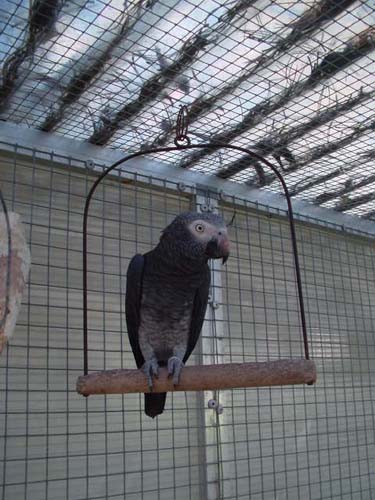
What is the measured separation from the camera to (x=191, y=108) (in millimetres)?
1661

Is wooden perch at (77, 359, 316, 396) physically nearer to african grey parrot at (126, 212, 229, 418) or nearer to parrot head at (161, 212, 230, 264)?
african grey parrot at (126, 212, 229, 418)

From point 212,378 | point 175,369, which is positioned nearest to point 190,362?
point 175,369

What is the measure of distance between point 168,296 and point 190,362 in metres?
0.69

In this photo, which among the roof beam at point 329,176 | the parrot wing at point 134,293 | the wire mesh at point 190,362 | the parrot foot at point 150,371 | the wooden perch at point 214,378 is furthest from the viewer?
the roof beam at point 329,176

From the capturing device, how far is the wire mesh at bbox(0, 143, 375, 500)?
1657 mm

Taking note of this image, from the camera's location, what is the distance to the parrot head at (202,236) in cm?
123

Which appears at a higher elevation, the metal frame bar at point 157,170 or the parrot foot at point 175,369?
the metal frame bar at point 157,170

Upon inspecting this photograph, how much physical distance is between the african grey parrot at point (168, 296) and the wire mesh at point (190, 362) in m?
0.37

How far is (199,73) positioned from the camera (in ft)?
4.96

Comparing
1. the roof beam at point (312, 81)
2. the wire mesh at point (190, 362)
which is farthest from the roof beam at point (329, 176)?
the roof beam at point (312, 81)

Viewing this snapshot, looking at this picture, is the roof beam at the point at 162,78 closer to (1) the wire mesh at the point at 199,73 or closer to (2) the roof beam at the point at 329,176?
(1) the wire mesh at the point at 199,73

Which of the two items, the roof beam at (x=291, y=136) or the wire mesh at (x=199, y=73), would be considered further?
the roof beam at (x=291, y=136)

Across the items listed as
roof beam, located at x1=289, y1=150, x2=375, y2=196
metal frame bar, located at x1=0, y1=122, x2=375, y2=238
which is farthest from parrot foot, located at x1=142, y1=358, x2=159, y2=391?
roof beam, located at x1=289, y1=150, x2=375, y2=196

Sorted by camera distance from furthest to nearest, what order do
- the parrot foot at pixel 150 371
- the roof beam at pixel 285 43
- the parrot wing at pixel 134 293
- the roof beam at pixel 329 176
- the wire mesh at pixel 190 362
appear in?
the roof beam at pixel 329 176, the wire mesh at pixel 190 362, the parrot wing at pixel 134 293, the roof beam at pixel 285 43, the parrot foot at pixel 150 371
